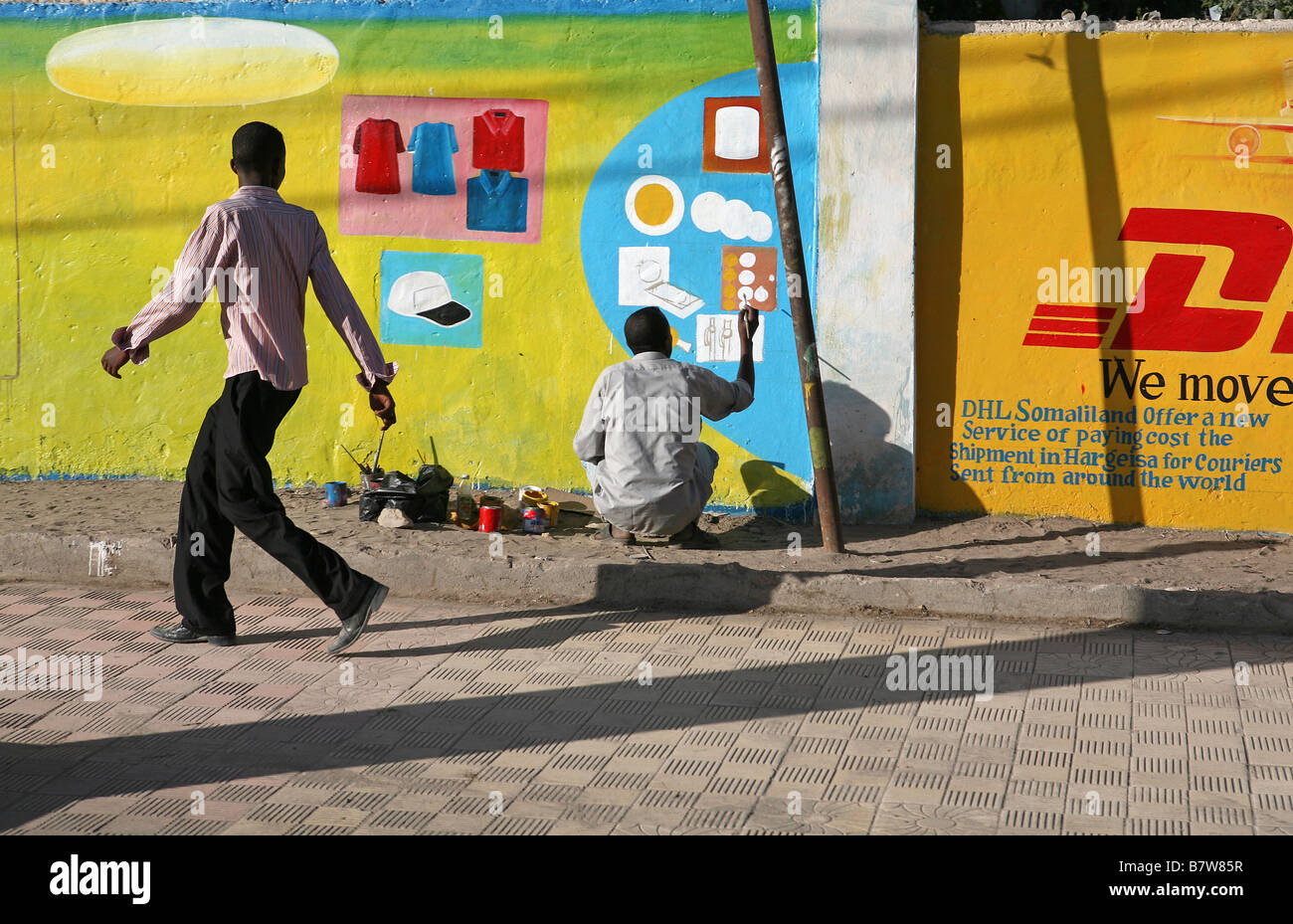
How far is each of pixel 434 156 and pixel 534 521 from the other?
2120 millimetres

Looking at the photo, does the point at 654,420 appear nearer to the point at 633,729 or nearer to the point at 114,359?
the point at 633,729

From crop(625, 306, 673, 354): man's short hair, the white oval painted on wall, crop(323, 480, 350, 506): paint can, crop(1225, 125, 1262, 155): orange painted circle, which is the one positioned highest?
the white oval painted on wall

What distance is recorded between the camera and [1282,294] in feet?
21.9

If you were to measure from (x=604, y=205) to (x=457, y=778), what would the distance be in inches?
155

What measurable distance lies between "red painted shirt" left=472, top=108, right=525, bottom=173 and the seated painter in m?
1.45

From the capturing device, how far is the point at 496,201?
7.41 m

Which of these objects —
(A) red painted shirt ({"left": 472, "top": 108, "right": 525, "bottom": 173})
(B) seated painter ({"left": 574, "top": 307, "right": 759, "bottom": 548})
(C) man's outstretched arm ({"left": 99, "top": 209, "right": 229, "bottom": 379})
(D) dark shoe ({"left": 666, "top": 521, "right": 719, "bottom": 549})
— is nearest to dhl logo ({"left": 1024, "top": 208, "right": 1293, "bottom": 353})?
(B) seated painter ({"left": 574, "top": 307, "right": 759, "bottom": 548})

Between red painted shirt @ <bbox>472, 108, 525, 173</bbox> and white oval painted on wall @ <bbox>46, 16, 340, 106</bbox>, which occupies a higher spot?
white oval painted on wall @ <bbox>46, 16, 340, 106</bbox>

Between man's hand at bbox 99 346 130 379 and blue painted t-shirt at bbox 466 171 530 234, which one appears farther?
blue painted t-shirt at bbox 466 171 530 234

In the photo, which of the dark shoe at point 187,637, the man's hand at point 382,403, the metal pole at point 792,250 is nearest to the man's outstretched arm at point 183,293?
the man's hand at point 382,403

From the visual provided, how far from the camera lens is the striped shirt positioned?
5.16 m

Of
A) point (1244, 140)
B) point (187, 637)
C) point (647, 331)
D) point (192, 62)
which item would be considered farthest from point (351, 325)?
point (1244, 140)

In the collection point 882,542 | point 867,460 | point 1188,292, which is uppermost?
point 1188,292

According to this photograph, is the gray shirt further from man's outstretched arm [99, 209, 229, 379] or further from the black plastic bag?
man's outstretched arm [99, 209, 229, 379]
